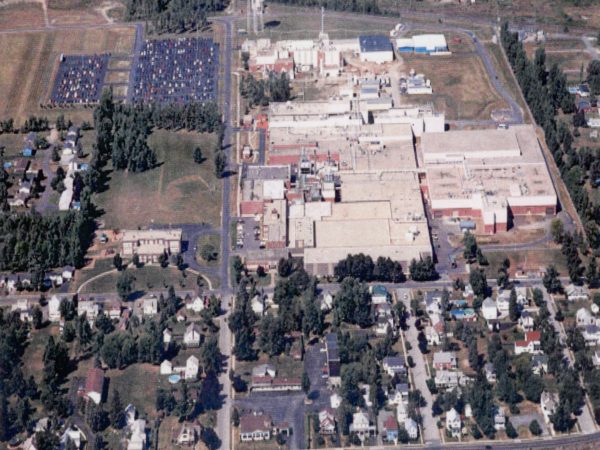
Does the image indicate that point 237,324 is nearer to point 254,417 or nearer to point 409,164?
point 254,417

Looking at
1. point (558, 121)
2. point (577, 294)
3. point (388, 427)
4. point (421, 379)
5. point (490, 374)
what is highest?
point (388, 427)

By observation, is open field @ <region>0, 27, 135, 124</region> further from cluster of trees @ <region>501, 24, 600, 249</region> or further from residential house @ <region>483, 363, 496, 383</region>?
residential house @ <region>483, 363, 496, 383</region>

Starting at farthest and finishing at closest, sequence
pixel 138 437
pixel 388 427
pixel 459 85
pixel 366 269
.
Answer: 1. pixel 459 85
2. pixel 366 269
3. pixel 388 427
4. pixel 138 437

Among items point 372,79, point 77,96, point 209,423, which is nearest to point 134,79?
point 77,96

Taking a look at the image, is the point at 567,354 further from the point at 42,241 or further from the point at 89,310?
the point at 42,241

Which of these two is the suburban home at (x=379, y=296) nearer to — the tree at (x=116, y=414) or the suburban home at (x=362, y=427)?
the suburban home at (x=362, y=427)

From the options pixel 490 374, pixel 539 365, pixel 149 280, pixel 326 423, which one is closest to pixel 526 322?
pixel 539 365

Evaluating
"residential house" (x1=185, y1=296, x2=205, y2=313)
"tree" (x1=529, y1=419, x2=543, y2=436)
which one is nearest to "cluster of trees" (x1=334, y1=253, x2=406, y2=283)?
"residential house" (x1=185, y1=296, x2=205, y2=313)
